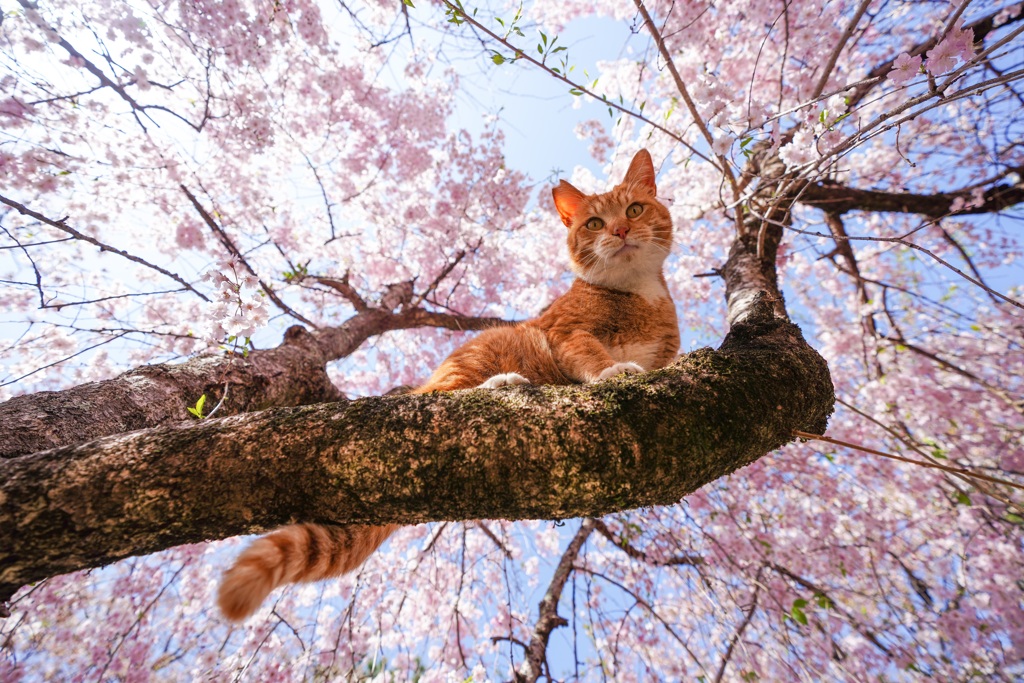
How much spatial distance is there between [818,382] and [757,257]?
1.61m

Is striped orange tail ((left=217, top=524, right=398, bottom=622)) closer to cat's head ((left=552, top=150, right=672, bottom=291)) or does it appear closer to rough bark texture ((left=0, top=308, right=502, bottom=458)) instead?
rough bark texture ((left=0, top=308, right=502, bottom=458))

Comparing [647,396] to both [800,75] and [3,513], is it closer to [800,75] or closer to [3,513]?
[3,513]

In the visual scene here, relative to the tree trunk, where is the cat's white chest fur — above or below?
above

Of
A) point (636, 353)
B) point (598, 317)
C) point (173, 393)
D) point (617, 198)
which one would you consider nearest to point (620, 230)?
point (617, 198)

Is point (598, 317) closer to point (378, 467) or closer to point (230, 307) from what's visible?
point (378, 467)

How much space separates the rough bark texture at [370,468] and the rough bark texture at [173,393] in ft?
2.19

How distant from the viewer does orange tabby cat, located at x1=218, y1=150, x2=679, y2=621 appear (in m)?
2.21

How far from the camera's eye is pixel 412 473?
114cm

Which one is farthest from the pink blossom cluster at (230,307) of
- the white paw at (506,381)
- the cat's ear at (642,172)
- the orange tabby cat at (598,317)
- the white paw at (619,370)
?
the cat's ear at (642,172)

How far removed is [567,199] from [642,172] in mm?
590

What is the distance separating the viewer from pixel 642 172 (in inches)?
123

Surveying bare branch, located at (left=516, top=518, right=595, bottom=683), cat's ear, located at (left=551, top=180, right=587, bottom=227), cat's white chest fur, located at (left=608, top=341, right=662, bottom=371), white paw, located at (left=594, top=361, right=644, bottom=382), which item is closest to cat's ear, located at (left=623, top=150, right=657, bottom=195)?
cat's ear, located at (left=551, top=180, right=587, bottom=227)

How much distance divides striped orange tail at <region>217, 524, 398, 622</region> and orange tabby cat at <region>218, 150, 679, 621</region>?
0.16 m

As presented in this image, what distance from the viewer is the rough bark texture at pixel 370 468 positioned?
40.9 inches
